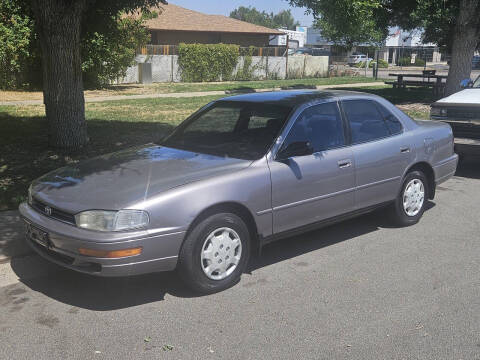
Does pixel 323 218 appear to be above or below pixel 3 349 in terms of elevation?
above

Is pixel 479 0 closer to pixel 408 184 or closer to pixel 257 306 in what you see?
pixel 408 184

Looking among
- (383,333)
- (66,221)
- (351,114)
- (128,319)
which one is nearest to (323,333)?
(383,333)

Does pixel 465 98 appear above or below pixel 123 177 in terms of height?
above

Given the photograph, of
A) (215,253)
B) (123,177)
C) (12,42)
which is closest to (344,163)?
(215,253)

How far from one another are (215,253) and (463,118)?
617cm

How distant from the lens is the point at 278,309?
4.23m

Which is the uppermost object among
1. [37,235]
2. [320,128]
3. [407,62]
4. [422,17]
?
[422,17]

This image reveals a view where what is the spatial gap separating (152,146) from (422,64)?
205 ft

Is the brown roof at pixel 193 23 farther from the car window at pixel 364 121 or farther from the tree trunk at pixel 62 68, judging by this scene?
the car window at pixel 364 121

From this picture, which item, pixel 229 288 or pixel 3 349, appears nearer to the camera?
pixel 3 349

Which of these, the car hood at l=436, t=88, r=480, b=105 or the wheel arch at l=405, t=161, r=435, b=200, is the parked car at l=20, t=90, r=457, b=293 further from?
the car hood at l=436, t=88, r=480, b=105

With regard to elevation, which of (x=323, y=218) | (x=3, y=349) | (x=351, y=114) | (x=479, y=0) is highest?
(x=479, y=0)

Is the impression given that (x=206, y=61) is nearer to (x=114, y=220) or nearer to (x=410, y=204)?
(x=410, y=204)

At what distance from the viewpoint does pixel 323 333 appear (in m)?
3.86
